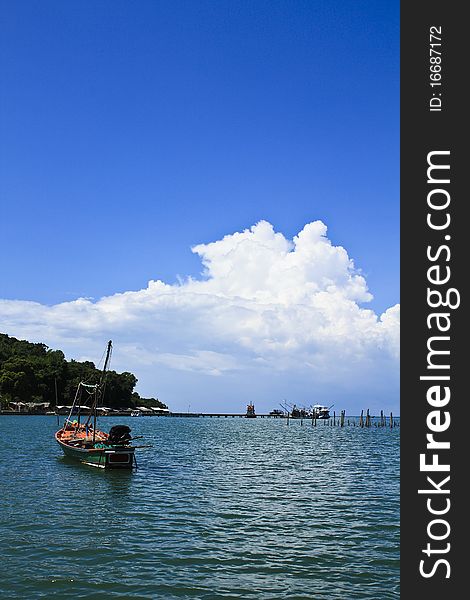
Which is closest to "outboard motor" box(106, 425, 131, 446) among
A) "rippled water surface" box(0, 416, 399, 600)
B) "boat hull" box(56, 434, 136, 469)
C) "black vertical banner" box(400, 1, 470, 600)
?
"boat hull" box(56, 434, 136, 469)

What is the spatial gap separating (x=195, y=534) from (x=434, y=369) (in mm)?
17790

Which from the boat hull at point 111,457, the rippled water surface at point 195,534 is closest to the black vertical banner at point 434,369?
the rippled water surface at point 195,534

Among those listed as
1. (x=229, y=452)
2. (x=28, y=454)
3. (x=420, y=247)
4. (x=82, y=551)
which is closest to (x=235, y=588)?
(x=82, y=551)

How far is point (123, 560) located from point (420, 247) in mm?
16188

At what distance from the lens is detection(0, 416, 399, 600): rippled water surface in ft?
61.1

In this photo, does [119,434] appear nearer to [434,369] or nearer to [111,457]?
[111,457]

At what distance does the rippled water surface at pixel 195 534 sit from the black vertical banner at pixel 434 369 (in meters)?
8.48

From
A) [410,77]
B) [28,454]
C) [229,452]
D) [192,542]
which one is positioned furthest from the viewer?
[229,452]

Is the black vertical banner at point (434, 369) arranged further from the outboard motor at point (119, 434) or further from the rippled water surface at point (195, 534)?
the outboard motor at point (119, 434)

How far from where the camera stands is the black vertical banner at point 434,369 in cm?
1052

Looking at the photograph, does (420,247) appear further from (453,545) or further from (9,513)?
(9,513)

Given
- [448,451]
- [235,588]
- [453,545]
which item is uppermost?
[448,451]

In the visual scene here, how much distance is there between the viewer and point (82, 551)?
22.2 meters

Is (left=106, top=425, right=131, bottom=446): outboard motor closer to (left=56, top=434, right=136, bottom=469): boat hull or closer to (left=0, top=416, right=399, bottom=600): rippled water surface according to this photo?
(left=56, top=434, right=136, bottom=469): boat hull
